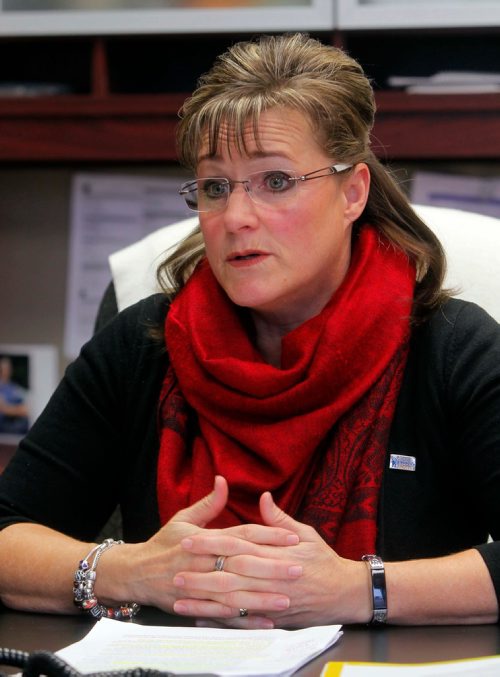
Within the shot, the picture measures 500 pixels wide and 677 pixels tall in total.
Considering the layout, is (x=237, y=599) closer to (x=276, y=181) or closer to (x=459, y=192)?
(x=276, y=181)

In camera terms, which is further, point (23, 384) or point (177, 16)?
point (23, 384)

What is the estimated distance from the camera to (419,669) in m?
0.87

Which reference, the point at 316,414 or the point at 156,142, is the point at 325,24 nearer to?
the point at 156,142

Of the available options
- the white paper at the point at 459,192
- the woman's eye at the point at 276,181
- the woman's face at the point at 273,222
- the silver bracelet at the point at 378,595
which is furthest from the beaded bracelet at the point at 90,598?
the white paper at the point at 459,192

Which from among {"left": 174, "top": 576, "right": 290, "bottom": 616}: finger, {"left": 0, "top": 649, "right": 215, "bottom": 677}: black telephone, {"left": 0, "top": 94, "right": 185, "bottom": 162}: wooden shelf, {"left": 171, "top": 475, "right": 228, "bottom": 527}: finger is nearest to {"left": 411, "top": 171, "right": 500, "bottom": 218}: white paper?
{"left": 0, "top": 94, "right": 185, "bottom": 162}: wooden shelf

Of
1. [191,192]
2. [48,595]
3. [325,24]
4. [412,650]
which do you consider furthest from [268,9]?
[412,650]

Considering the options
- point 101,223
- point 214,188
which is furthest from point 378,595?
point 101,223

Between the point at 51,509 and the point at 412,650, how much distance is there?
23.5 inches

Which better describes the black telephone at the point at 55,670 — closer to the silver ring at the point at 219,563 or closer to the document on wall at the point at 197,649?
the document on wall at the point at 197,649

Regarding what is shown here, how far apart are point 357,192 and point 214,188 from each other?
0.20 meters

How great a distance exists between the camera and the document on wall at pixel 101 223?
222 centimetres

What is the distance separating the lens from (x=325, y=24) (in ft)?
6.19

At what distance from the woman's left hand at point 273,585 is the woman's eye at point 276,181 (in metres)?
0.44

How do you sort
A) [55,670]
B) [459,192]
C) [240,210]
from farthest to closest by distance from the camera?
1. [459,192]
2. [240,210]
3. [55,670]
